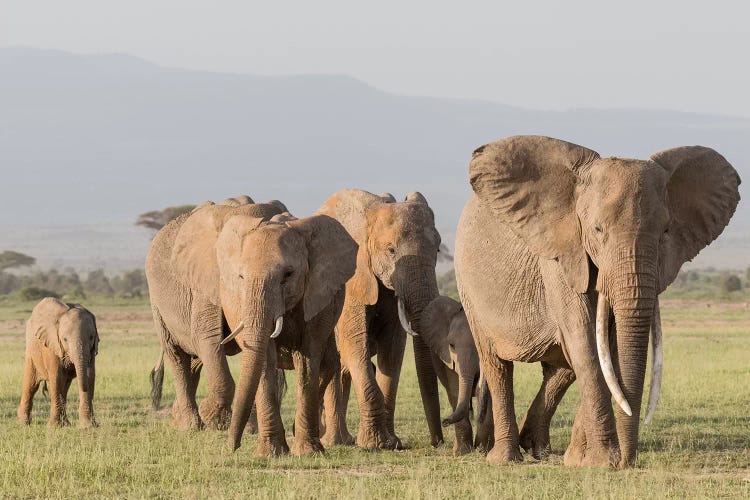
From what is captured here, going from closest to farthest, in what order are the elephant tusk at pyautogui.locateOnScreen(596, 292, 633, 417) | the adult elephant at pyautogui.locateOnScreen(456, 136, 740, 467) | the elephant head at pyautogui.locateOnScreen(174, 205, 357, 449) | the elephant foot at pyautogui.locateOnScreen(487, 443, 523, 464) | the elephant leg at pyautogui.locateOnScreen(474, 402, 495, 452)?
the adult elephant at pyautogui.locateOnScreen(456, 136, 740, 467) < the elephant tusk at pyautogui.locateOnScreen(596, 292, 633, 417) < the elephant head at pyautogui.locateOnScreen(174, 205, 357, 449) < the elephant foot at pyautogui.locateOnScreen(487, 443, 523, 464) < the elephant leg at pyautogui.locateOnScreen(474, 402, 495, 452)

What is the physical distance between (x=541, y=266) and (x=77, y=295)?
43.1 meters

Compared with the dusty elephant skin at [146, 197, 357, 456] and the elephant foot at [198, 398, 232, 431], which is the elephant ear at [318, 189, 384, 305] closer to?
the dusty elephant skin at [146, 197, 357, 456]

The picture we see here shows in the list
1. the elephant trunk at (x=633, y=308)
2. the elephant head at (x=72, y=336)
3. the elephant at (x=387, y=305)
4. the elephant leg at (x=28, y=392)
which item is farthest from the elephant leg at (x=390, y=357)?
the elephant trunk at (x=633, y=308)

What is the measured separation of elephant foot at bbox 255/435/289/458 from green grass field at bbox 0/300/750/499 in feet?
0.43

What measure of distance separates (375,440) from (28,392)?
15.9 ft

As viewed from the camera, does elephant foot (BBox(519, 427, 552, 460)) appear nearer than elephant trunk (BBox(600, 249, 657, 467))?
No

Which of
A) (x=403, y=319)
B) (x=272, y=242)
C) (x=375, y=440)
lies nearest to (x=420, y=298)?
(x=403, y=319)

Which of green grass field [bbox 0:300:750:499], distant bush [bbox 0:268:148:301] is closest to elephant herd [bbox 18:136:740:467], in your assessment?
green grass field [bbox 0:300:750:499]

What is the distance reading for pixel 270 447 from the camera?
11.7 metres

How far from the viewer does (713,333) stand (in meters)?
32.8

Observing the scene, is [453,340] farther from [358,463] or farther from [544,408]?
[358,463]

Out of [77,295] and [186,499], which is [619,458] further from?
[77,295]

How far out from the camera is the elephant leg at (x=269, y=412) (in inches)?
459

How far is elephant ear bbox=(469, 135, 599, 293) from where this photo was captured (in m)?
10.3
